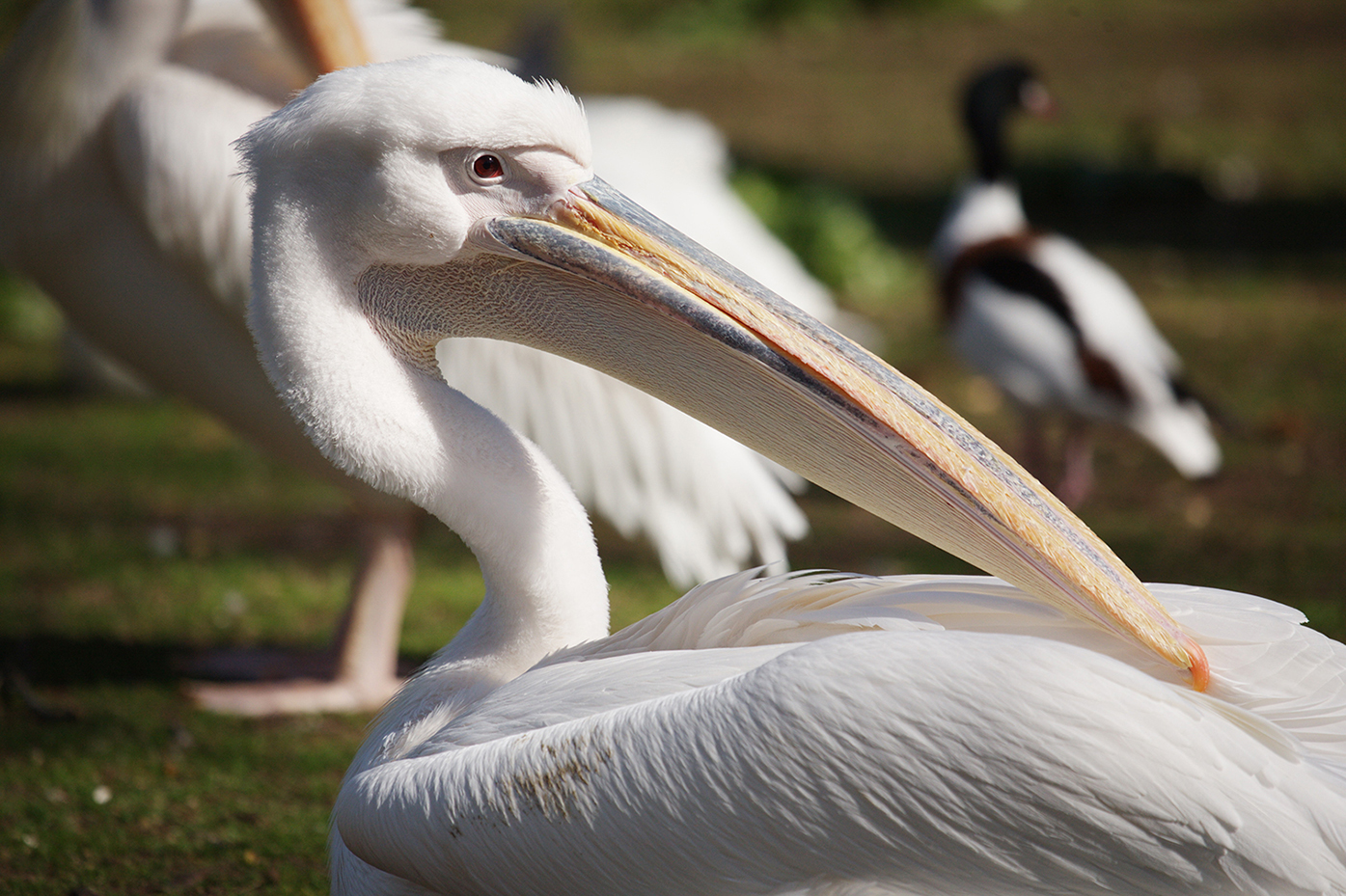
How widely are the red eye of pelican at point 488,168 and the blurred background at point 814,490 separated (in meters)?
1.58

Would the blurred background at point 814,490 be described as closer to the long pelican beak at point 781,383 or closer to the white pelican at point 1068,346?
the white pelican at point 1068,346

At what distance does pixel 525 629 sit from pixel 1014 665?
859 mm

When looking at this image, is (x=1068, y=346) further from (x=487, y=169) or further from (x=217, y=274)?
(x=487, y=169)

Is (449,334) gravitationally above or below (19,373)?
Result: above

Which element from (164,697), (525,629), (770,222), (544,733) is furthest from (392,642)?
(770,222)

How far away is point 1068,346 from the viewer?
19.2 ft

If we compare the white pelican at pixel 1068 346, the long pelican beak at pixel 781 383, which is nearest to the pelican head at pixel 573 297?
the long pelican beak at pixel 781 383

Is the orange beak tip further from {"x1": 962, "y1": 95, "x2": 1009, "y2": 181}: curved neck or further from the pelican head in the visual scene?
{"x1": 962, "y1": 95, "x2": 1009, "y2": 181}: curved neck

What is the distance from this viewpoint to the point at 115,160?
380 cm

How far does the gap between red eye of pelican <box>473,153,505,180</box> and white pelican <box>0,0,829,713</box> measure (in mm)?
1663

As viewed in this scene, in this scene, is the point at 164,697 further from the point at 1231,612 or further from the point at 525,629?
the point at 1231,612

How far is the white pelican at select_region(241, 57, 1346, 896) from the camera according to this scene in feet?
5.59

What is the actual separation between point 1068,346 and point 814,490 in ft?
4.02

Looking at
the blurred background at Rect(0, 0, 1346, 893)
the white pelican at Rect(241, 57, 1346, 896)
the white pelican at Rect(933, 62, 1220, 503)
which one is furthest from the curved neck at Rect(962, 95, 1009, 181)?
the white pelican at Rect(241, 57, 1346, 896)
